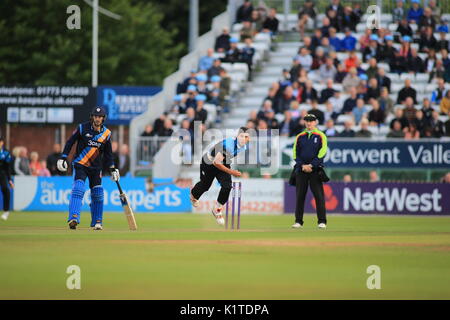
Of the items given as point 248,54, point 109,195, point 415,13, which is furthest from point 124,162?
point 415,13

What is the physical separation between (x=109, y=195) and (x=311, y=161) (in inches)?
453

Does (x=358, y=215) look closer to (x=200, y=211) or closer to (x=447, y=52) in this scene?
(x=200, y=211)

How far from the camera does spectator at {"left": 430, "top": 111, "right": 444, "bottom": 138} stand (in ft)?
105

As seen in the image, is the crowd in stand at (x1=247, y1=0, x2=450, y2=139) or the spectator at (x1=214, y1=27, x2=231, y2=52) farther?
the spectator at (x1=214, y1=27, x2=231, y2=52)

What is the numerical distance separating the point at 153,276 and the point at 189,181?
18.6 metres

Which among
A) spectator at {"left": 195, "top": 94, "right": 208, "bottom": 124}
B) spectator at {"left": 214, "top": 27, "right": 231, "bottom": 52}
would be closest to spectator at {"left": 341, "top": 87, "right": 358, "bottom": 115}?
spectator at {"left": 195, "top": 94, "right": 208, "bottom": 124}

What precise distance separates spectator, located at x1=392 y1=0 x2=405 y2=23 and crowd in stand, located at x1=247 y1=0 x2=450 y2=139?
35 mm

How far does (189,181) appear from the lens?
32188mm

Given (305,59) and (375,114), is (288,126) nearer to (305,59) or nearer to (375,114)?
(375,114)

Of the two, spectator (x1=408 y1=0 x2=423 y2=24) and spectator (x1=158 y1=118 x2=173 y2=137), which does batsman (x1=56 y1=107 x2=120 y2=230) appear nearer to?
spectator (x1=158 y1=118 x2=173 y2=137)

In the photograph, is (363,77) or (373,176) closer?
(373,176)

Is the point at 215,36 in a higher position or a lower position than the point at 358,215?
higher

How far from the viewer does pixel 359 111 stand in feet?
109
